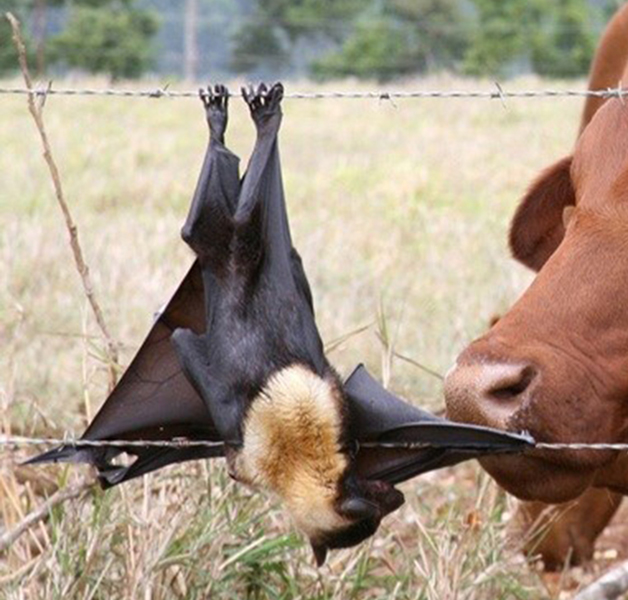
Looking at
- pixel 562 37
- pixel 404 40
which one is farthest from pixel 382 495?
pixel 404 40

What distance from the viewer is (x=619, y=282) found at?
10.9 ft

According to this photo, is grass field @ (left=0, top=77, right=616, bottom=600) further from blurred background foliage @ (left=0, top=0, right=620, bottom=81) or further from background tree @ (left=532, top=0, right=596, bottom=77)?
background tree @ (left=532, top=0, right=596, bottom=77)

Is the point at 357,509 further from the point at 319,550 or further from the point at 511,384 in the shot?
the point at 511,384

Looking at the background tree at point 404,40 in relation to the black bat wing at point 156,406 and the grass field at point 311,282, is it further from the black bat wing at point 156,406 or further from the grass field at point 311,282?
the black bat wing at point 156,406

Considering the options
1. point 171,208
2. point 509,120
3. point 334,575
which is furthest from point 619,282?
point 509,120

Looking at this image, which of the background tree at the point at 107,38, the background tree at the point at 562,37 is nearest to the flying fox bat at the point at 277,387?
the background tree at the point at 107,38

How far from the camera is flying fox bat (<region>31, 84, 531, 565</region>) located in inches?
115

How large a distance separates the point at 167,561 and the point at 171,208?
24.2ft

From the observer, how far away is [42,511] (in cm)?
370

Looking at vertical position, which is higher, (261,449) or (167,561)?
(261,449)

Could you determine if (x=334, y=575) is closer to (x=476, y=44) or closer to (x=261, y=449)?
(x=261, y=449)

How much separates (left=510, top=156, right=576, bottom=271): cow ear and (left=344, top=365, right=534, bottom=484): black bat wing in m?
1.16

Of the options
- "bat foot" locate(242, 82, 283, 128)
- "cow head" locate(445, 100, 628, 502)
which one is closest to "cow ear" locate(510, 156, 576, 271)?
"cow head" locate(445, 100, 628, 502)

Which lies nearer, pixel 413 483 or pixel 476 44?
pixel 413 483
